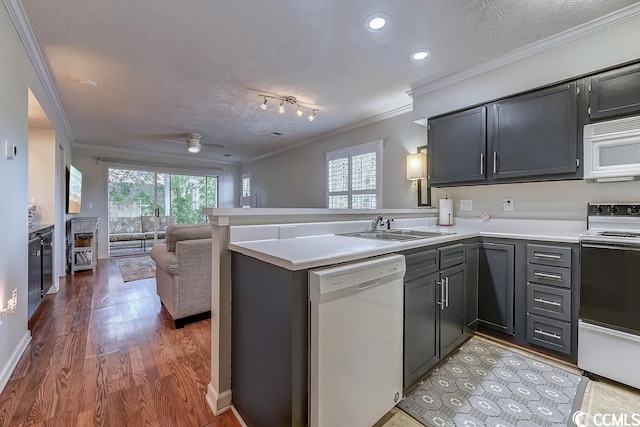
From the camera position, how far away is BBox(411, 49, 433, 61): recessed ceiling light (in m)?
2.37

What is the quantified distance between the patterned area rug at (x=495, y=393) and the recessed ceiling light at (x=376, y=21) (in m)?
2.50

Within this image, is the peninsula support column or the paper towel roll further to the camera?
the paper towel roll

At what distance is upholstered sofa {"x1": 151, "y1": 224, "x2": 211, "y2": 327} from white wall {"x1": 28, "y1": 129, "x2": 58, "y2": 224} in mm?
2219

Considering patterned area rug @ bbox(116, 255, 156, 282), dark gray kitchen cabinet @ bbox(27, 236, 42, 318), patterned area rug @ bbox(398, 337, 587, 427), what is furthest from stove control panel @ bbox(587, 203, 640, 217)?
patterned area rug @ bbox(116, 255, 156, 282)

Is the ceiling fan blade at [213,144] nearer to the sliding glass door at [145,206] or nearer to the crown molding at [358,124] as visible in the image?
the crown molding at [358,124]

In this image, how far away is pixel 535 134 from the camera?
230 cm

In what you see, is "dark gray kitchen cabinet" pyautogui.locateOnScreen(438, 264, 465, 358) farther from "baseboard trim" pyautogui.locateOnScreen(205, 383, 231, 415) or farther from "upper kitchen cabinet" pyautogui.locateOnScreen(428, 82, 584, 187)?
"baseboard trim" pyautogui.locateOnScreen(205, 383, 231, 415)

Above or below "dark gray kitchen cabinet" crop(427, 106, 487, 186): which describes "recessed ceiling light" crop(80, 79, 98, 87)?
above

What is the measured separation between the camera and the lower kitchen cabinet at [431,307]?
1.61 m

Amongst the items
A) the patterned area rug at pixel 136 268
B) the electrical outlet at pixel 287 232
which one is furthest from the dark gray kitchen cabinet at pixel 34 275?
the electrical outlet at pixel 287 232

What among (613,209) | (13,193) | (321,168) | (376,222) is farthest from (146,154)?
(613,209)

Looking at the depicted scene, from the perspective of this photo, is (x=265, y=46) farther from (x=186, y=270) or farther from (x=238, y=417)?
(x=238, y=417)

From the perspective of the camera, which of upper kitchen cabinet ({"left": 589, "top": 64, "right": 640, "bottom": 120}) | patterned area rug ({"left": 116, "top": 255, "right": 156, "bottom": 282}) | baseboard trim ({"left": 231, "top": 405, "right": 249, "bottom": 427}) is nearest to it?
baseboard trim ({"left": 231, "top": 405, "right": 249, "bottom": 427})

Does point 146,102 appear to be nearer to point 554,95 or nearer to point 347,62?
point 347,62
